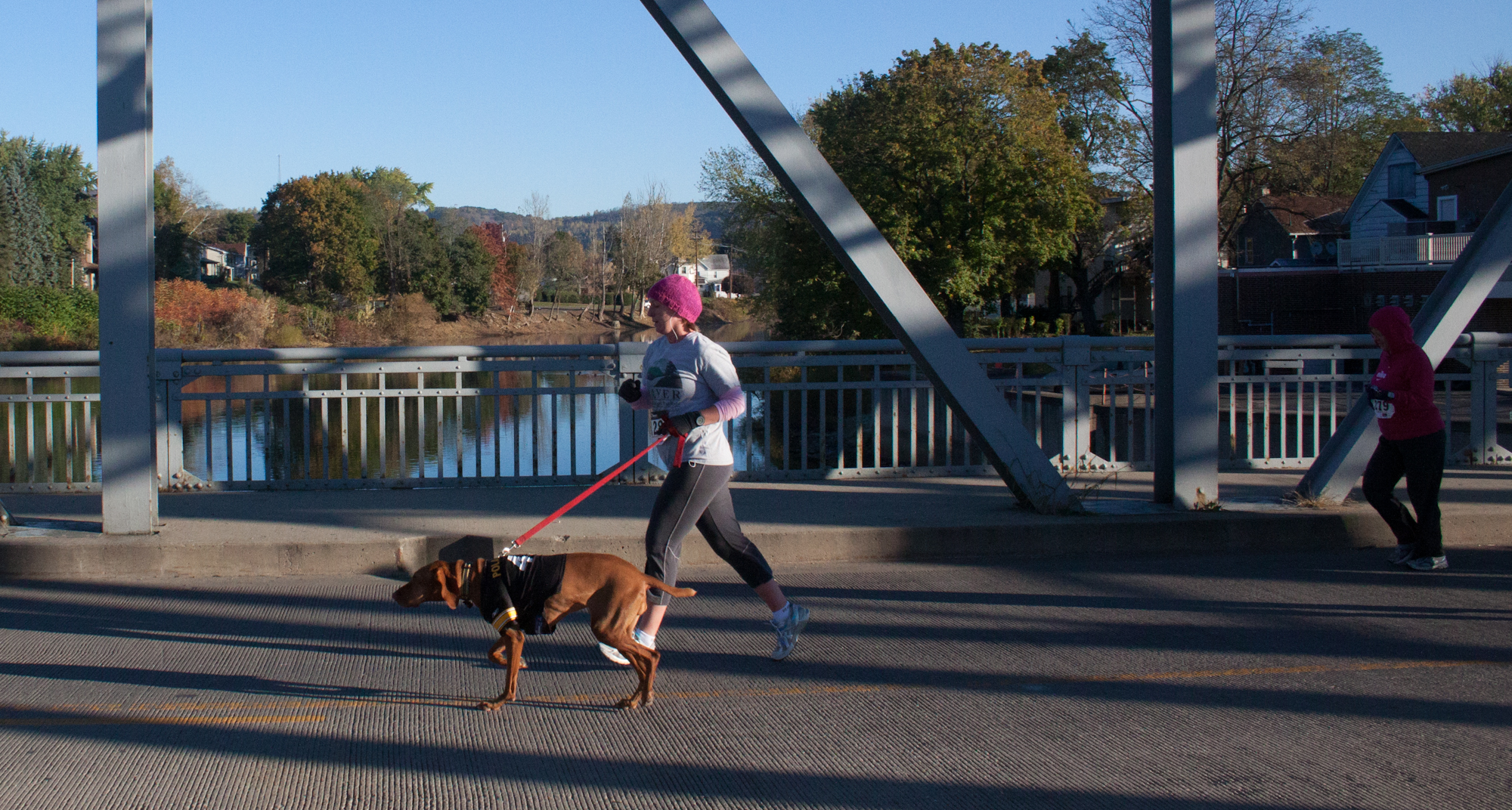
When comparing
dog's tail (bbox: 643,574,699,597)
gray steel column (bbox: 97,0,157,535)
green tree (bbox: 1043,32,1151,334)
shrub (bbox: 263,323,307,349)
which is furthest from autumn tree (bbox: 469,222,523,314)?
dog's tail (bbox: 643,574,699,597)

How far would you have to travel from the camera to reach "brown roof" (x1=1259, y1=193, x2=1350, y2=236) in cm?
5522

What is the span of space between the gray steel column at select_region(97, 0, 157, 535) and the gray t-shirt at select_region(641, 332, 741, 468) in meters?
4.16

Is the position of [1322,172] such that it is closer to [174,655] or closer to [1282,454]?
[1282,454]

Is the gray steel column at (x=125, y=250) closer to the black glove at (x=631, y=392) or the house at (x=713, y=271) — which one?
the black glove at (x=631, y=392)

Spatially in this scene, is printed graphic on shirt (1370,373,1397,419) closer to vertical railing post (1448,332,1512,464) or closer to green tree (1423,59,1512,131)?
vertical railing post (1448,332,1512,464)

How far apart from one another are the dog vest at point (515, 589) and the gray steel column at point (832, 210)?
3.52 m

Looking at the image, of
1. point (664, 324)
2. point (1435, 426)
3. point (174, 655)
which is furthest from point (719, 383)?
point (1435, 426)

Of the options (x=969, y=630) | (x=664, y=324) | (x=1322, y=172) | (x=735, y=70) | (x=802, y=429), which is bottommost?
(x=969, y=630)

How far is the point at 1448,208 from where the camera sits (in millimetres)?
45469

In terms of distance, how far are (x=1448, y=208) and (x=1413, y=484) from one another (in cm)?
4589

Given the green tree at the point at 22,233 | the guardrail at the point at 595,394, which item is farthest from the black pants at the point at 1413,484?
the green tree at the point at 22,233

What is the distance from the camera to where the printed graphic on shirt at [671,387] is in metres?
4.93

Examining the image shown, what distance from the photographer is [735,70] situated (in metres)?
7.36

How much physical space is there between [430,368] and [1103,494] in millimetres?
5515
